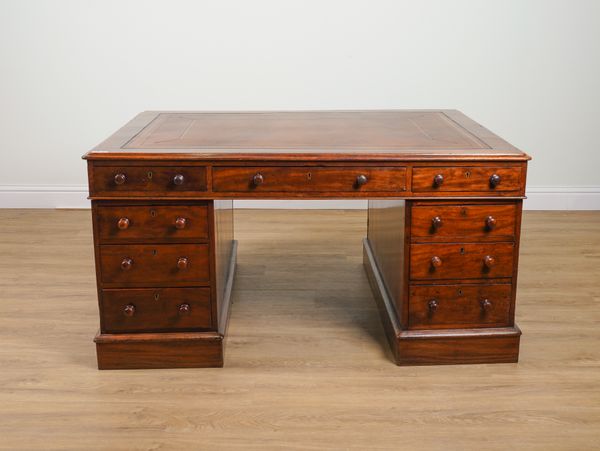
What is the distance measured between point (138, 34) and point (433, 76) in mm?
1765

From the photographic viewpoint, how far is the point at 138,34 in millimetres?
4461

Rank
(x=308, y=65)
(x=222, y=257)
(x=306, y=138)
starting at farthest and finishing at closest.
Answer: (x=308, y=65) < (x=222, y=257) < (x=306, y=138)

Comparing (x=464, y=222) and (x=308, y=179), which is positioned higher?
(x=308, y=179)

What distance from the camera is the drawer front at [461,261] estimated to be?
8.27 feet

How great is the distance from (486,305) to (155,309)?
1111mm

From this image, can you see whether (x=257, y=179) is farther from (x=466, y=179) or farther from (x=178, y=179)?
(x=466, y=179)

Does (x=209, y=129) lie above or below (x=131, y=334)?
above

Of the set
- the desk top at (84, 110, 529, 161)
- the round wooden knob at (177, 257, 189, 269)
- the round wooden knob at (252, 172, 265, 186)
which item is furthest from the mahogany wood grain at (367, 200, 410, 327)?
the round wooden knob at (177, 257, 189, 269)

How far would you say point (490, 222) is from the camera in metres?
2.48

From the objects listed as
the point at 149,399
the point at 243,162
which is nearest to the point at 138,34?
the point at 243,162

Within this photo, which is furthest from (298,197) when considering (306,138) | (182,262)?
(182,262)

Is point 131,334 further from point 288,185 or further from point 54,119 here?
point 54,119

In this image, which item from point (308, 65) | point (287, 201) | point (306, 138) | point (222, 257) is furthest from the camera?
point (287, 201)

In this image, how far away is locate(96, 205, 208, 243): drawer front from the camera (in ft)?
8.07
